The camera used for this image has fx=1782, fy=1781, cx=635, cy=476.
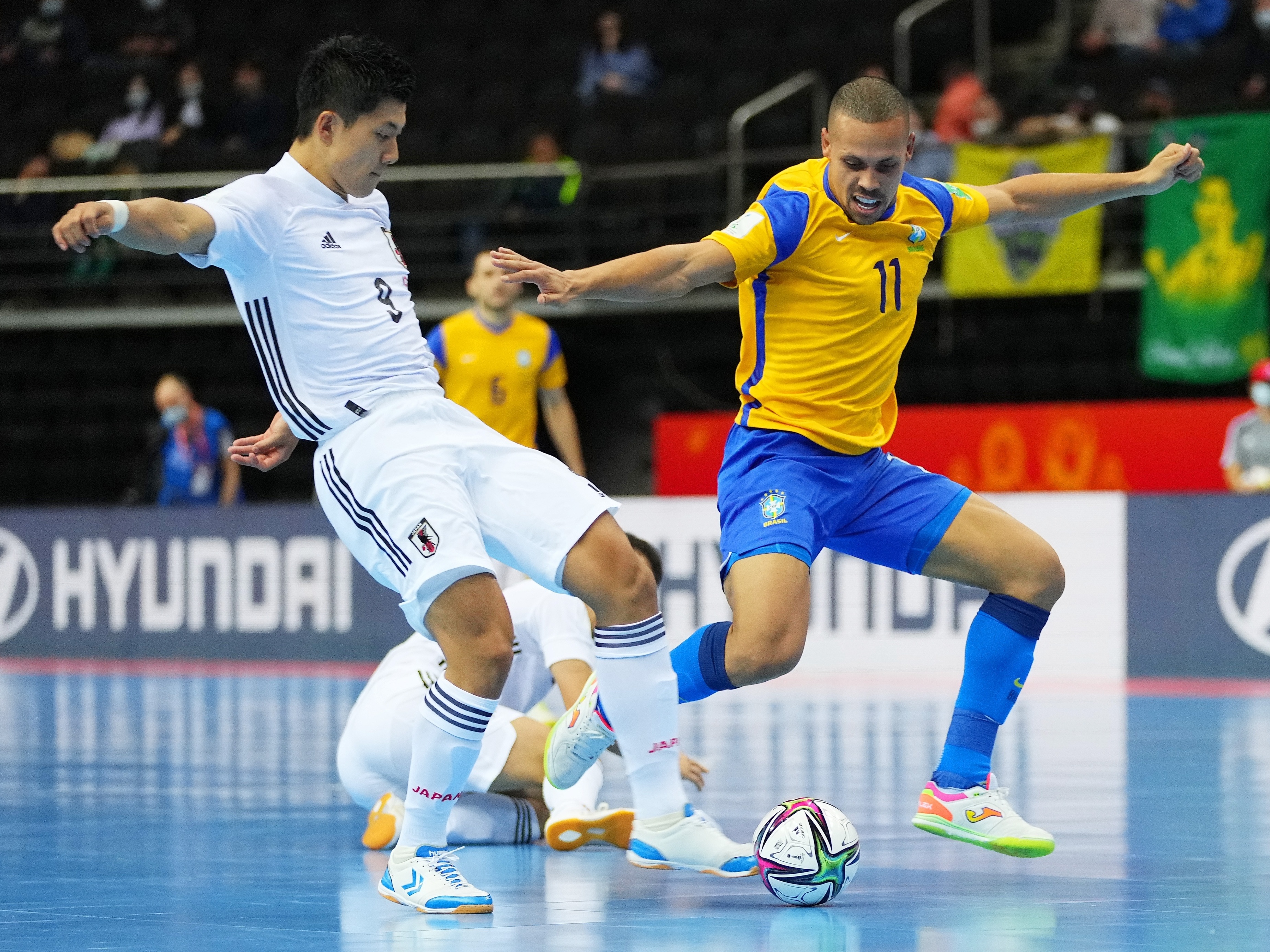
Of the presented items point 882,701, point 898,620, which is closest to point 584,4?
point 898,620

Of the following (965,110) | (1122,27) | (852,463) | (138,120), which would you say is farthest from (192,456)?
(852,463)

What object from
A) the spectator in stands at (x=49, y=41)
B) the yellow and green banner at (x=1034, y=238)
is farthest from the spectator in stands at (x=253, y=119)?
the yellow and green banner at (x=1034, y=238)

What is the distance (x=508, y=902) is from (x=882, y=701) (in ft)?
19.9

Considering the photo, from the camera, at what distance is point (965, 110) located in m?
15.5

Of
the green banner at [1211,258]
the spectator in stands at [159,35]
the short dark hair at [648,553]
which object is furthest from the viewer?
the spectator in stands at [159,35]

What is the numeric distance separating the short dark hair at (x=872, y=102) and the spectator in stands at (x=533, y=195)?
36.4 ft

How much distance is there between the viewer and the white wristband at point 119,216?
4.01 meters

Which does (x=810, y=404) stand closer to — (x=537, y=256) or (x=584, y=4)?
(x=537, y=256)

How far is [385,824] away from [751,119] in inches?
476

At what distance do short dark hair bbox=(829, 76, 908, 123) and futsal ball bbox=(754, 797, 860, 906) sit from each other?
191cm

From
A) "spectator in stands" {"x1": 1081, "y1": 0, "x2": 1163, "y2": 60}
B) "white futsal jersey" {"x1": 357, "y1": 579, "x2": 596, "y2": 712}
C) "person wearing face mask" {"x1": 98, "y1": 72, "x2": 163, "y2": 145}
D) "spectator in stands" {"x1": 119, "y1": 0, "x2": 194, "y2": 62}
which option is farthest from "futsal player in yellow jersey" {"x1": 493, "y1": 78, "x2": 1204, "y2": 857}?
"spectator in stands" {"x1": 119, "y1": 0, "x2": 194, "y2": 62}

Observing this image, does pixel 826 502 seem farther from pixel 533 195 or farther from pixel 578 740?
pixel 533 195

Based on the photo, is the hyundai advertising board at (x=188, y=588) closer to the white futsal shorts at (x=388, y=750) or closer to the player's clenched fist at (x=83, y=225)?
the white futsal shorts at (x=388, y=750)

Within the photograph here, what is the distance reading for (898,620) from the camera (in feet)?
39.8
